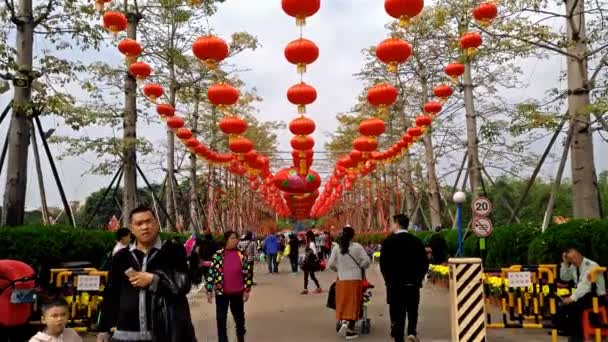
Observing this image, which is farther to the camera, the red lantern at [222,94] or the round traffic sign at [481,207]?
the red lantern at [222,94]

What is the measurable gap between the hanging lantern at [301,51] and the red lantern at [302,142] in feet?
13.6

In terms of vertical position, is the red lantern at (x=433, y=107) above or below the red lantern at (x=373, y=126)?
above

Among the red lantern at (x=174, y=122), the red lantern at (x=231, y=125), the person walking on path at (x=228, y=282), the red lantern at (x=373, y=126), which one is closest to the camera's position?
the person walking on path at (x=228, y=282)

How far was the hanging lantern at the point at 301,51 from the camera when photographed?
9719mm

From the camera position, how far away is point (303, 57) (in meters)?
9.83

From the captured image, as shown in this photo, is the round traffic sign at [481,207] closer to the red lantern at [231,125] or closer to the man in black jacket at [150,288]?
the red lantern at [231,125]

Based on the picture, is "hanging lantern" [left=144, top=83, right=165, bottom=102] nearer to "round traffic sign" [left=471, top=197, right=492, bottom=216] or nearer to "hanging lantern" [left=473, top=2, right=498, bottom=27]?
"hanging lantern" [left=473, top=2, right=498, bottom=27]

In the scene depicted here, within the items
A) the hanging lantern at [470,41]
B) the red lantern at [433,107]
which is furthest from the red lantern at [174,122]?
the hanging lantern at [470,41]

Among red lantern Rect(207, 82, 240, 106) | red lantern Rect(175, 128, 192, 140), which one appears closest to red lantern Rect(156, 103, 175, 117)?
red lantern Rect(175, 128, 192, 140)

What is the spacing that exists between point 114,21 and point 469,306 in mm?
7617

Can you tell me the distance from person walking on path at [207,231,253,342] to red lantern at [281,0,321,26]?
3.26 meters

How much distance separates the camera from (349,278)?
9.45m

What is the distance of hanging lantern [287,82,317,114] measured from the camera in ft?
37.2

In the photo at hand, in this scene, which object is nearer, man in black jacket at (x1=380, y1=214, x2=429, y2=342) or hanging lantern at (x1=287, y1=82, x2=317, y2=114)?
man in black jacket at (x1=380, y1=214, x2=429, y2=342)
